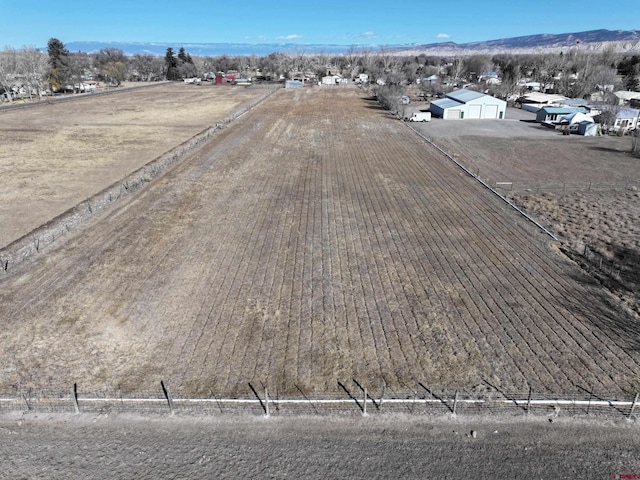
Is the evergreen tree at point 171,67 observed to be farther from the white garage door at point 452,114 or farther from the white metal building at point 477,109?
the white garage door at point 452,114

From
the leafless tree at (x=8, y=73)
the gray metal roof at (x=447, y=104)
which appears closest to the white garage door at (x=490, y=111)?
the gray metal roof at (x=447, y=104)

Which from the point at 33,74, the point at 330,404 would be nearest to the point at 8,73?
the point at 33,74

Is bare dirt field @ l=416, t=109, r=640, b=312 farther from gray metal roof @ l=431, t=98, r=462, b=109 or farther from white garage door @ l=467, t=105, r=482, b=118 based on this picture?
gray metal roof @ l=431, t=98, r=462, b=109

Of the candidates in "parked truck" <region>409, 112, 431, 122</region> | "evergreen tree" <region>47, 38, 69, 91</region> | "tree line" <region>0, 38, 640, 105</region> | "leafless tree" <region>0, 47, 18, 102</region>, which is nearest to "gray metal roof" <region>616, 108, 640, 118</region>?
"tree line" <region>0, 38, 640, 105</region>

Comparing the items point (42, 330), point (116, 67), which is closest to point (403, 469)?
point (42, 330)

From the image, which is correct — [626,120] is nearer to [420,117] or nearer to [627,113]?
[627,113]

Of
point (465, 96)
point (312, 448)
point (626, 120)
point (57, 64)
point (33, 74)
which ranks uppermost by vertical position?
point (57, 64)
